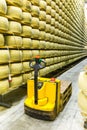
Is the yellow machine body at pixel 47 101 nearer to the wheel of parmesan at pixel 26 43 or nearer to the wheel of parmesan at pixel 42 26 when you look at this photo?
the wheel of parmesan at pixel 26 43

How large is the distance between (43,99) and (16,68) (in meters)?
1.17

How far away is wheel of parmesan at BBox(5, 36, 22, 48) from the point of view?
12.2 ft

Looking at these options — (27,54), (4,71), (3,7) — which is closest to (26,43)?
(27,54)

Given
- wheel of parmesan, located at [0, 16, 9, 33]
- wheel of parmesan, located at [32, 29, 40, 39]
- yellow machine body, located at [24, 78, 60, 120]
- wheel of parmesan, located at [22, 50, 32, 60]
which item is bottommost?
yellow machine body, located at [24, 78, 60, 120]

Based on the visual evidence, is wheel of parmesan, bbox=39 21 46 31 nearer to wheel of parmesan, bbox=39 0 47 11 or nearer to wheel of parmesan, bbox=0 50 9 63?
wheel of parmesan, bbox=39 0 47 11

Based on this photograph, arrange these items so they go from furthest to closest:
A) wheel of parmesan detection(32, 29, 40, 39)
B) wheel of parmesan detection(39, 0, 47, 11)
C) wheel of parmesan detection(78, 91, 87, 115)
A: wheel of parmesan detection(39, 0, 47, 11), wheel of parmesan detection(32, 29, 40, 39), wheel of parmesan detection(78, 91, 87, 115)

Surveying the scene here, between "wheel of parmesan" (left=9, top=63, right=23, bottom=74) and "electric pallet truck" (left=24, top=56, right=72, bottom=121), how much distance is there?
0.89 m

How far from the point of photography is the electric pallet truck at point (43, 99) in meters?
2.92

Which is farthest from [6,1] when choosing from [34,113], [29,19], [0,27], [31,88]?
[34,113]

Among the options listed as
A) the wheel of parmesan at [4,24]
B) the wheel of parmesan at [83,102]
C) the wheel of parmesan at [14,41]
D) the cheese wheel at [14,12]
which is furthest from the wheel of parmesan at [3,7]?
the wheel of parmesan at [83,102]

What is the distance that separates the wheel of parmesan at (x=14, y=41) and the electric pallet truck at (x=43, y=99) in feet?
3.11

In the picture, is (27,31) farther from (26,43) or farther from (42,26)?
(42,26)

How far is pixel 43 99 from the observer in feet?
9.88

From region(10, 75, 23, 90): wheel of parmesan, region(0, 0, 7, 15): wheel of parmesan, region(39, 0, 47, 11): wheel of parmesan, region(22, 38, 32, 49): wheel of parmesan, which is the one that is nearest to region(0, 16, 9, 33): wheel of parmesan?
region(0, 0, 7, 15): wheel of parmesan
